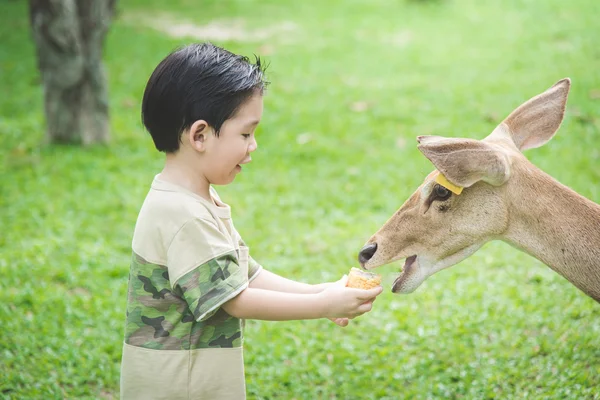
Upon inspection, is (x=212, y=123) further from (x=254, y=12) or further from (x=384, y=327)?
(x=254, y=12)

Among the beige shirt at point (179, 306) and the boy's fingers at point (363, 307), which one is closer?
the beige shirt at point (179, 306)

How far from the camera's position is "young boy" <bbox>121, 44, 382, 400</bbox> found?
8.77 ft

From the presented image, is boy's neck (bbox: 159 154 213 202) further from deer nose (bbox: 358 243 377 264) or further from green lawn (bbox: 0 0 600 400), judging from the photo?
green lawn (bbox: 0 0 600 400)

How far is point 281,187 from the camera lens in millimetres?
7137

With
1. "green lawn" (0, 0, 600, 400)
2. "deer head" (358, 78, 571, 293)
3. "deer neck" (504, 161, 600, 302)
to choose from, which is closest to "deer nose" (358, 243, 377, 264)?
"deer head" (358, 78, 571, 293)

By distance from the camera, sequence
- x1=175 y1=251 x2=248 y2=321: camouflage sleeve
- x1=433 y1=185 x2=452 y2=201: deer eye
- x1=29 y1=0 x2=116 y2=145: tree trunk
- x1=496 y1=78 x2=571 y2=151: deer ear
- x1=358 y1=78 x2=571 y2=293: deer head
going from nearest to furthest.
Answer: x1=175 y1=251 x2=248 y2=321: camouflage sleeve, x1=358 y1=78 x2=571 y2=293: deer head, x1=433 y1=185 x2=452 y2=201: deer eye, x1=496 y1=78 x2=571 y2=151: deer ear, x1=29 y1=0 x2=116 y2=145: tree trunk

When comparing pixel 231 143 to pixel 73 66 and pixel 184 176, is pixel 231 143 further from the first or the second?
pixel 73 66

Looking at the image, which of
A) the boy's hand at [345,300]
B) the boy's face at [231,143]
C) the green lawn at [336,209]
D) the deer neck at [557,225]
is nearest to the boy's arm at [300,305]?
the boy's hand at [345,300]

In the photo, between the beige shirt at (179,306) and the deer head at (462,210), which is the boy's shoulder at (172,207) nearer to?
the beige shirt at (179,306)

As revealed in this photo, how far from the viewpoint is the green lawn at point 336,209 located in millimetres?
4316

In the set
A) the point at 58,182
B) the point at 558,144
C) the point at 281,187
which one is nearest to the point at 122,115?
the point at 58,182

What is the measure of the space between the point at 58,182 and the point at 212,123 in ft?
16.6

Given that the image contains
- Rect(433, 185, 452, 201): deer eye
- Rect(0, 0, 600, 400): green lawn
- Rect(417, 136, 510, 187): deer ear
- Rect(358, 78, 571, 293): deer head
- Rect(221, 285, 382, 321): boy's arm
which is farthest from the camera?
Rect(0, 0, 600, 400): green lawn

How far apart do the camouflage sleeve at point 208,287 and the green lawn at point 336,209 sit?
176 centimetres
